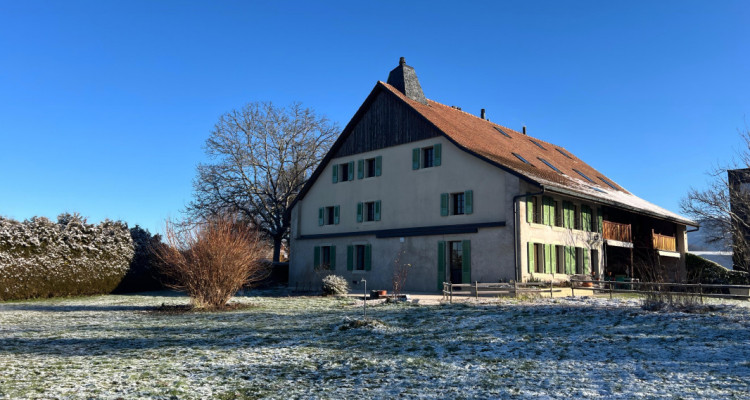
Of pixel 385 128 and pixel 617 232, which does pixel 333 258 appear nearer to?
pixel 385 128

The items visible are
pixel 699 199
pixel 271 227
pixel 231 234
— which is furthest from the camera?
pixel 271 227

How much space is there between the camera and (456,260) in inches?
881

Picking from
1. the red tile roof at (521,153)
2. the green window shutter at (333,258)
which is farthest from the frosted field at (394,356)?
the green window shutter at (333,258)

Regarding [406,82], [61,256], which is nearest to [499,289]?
[406,82]

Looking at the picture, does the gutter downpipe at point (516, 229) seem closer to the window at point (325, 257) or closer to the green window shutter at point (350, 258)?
the green window shutter at point (350, 258)

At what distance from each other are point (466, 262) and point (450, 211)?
2.24 m

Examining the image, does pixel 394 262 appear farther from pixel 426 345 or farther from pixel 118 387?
pixel 118 387

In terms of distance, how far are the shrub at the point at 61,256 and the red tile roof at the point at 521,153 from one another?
13.7 meters

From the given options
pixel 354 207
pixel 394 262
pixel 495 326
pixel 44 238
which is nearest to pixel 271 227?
pixel 354 207

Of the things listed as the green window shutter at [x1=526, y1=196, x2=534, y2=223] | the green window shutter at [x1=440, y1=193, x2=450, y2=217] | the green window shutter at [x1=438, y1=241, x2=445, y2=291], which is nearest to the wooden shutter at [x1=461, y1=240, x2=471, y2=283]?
the green window shutter at [x1=438, y1=241, x2=445, y2=291]

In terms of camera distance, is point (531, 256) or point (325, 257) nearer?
point (531, 256)

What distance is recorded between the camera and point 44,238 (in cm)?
2047

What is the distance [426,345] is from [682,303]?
688 centimetres

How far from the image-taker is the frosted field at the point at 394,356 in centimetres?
641
